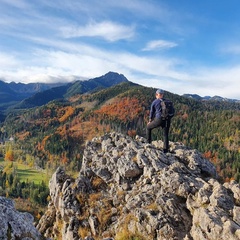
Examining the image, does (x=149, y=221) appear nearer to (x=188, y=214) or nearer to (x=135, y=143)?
(x=188, y=214)

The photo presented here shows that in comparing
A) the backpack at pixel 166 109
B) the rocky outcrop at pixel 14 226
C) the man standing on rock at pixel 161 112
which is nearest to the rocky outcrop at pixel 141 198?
the man standing on rock at pixel 161 112

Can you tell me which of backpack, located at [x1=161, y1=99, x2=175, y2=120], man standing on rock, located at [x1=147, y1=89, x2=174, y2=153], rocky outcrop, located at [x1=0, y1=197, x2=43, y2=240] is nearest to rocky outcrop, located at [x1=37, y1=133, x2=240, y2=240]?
man standing on rock, located at [x1=147, y1=89, x2=174, y2=153]

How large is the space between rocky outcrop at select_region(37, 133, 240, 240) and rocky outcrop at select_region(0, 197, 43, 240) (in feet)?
10.8

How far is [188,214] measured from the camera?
19.0 m

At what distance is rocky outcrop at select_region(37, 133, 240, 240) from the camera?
17812 millimetres

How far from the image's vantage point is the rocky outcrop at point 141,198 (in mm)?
17812

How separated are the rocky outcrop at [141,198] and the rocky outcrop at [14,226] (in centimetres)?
328

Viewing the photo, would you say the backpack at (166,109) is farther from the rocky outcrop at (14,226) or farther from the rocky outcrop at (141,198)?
the rocky outcrop at (14,226)

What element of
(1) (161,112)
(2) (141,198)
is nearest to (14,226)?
(2) (141,198)

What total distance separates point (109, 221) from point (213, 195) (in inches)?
296

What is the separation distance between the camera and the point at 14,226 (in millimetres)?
12672

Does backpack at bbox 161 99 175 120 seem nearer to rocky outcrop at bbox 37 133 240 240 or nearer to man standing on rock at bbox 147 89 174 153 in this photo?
man standing on rock at bbox 147 89 174 153

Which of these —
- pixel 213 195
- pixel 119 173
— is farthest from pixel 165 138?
pixel 213 195

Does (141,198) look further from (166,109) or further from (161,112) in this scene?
(166,109)
